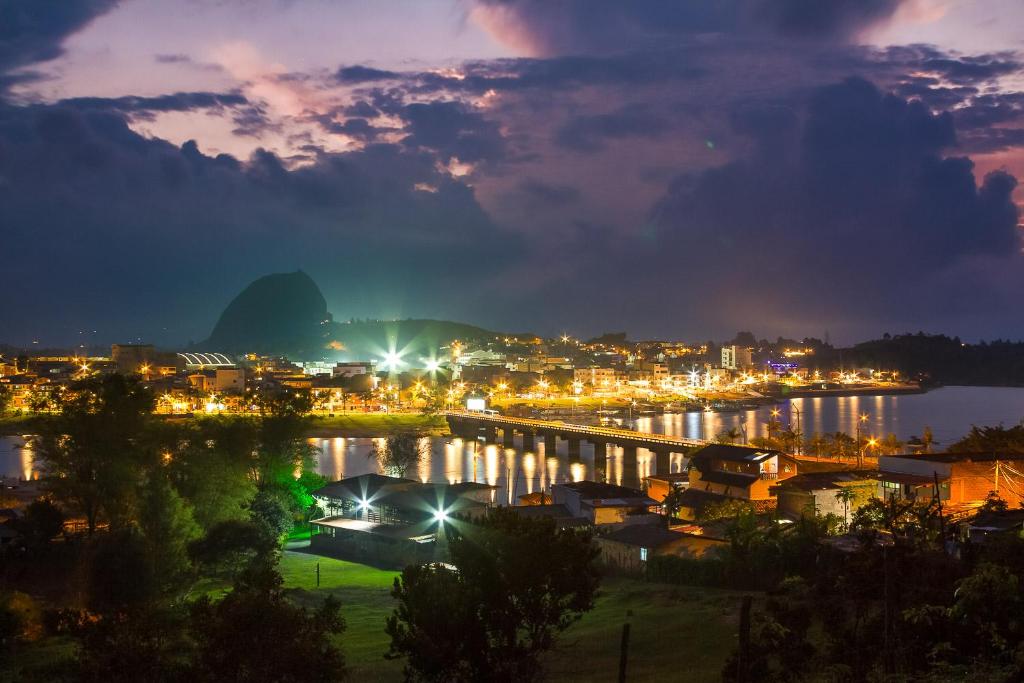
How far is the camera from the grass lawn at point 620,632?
7492 mm

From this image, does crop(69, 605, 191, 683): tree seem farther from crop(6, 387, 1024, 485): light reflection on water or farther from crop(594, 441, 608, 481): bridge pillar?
crop(594, 441, 608, 481): bridge pillar

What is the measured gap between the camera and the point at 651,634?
852 cm

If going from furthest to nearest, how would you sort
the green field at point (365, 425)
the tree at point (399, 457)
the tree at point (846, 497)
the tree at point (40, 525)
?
1. the green field at point (365, 425)
2. the tree at point (399, 457)
3. the tree at point (846, 497)
4. the tree at point (40, 525)

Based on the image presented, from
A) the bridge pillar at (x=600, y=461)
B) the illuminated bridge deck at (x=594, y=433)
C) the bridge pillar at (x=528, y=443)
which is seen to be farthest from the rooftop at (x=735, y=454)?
the bridge pillar at (x=528, y=443)

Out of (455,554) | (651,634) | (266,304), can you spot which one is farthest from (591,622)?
(266,304)

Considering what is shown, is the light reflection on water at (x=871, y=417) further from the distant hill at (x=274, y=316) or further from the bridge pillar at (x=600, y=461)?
the distant hill at (x=274, y=316)

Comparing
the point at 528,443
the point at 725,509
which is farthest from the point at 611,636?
the point at 528,443

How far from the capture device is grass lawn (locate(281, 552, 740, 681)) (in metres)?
7.49

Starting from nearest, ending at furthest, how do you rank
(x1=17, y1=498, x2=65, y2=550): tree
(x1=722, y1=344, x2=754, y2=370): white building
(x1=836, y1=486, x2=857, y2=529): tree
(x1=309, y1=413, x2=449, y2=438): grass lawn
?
(x1=17, y1=498, x2=65, y2=550): tree
(x1=836, y1=486, x2=857, y2=529): tree
(x1=309, y1=413, x2=449, y2=438): grass lawn
(x1=722, y1=344, x2=754, y2=370): white building

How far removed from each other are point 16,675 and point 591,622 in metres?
5.27

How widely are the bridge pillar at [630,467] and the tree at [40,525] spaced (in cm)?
1551

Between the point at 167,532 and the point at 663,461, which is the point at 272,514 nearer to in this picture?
the point at 167,532

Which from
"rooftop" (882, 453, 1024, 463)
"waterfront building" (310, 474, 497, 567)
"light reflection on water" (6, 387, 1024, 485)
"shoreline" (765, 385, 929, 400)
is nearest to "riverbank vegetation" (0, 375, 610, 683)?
"waterfront building" (310, 474, 497, 567)

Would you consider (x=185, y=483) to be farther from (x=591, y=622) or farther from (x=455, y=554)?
(x=455, y=554)
